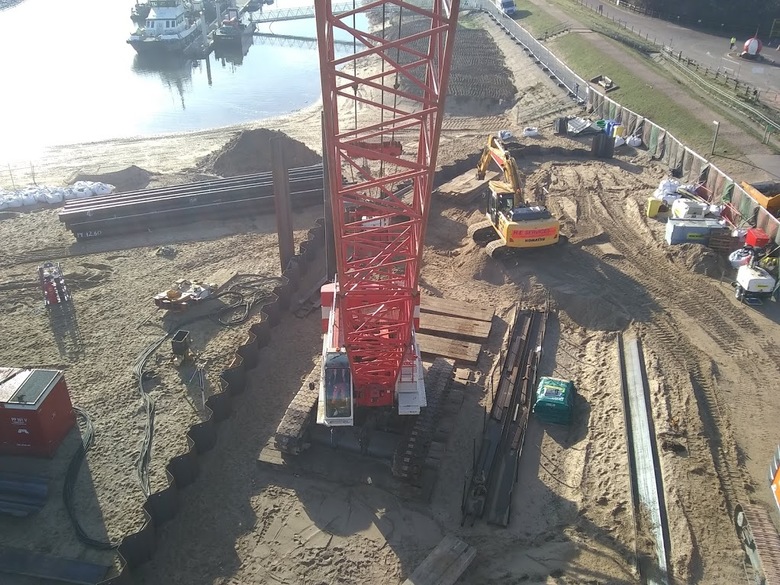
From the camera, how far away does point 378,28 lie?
77.6 metres

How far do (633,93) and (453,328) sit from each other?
27.2m

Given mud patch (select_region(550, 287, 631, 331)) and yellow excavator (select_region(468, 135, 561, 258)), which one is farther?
yellow excavator (select_region(468, 135, 561, 258))

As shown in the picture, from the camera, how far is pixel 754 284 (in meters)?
20.7

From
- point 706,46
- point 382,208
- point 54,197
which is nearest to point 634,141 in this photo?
point 706,46

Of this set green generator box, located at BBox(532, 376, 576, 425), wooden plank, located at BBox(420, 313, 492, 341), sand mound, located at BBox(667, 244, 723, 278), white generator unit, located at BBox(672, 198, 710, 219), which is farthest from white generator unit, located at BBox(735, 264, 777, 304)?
wooden plank, located at BBox(420, 313, 492, 341)

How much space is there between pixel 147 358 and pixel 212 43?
6845cm

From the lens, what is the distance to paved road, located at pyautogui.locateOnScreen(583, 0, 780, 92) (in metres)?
41.4

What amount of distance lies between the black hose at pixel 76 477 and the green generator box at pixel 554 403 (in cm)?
1080

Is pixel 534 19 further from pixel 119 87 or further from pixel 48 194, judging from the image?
pixel 48 194

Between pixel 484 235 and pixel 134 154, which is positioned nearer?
pixel 484 235

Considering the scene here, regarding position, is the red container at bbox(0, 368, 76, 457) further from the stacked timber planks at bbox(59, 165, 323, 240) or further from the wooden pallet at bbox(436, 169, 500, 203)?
the wooden pallet at bbox(436, 169, 500, 203)

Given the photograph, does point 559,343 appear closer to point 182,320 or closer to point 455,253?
point 455,253

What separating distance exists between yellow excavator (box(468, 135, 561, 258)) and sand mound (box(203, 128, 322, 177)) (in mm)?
13551

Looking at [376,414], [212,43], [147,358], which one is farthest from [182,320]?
[212,43]
